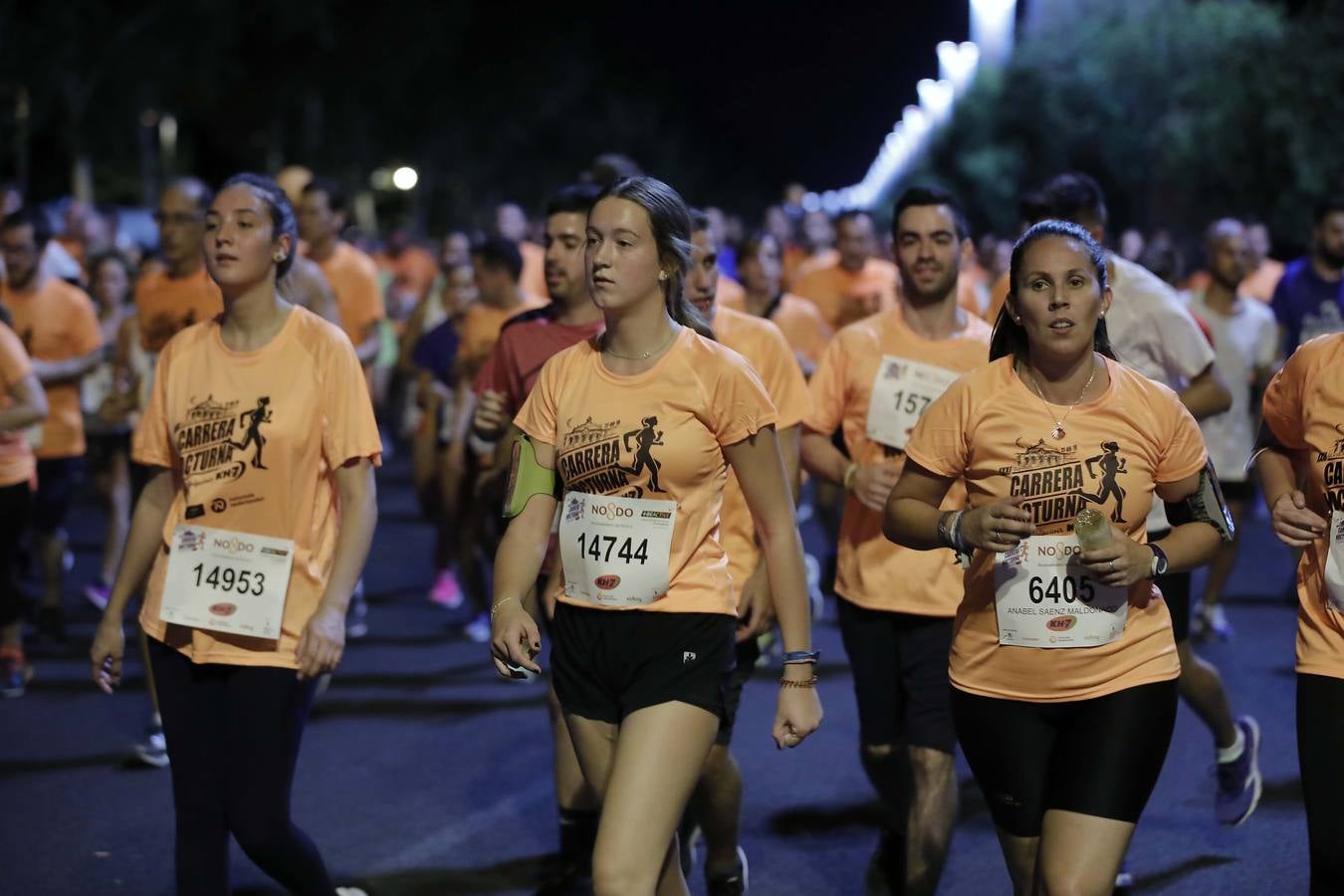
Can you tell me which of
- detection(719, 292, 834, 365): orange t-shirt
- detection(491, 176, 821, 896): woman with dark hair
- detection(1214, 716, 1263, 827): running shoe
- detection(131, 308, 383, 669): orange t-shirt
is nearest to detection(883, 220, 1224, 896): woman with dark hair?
detection(491, 176, 821, 896): woman with dark hair

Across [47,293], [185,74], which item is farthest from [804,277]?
[185,74]

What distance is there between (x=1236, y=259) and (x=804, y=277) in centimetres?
373

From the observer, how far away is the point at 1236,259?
34.8ft

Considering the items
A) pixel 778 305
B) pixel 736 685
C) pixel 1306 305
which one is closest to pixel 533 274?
pixel 778 305

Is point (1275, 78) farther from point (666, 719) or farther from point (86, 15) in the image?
point (666, 719)

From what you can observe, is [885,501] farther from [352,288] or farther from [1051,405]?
[352,288]

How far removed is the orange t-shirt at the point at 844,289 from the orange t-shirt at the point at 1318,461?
25.9 feet

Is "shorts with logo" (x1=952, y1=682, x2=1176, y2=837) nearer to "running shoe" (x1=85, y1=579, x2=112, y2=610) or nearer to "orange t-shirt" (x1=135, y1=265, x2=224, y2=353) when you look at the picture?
"orange t-shirt" (x1=135, y1=265, x2=224, y2=353)

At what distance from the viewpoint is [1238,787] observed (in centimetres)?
657

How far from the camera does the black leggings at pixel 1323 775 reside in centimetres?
431

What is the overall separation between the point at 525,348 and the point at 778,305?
11.0ft

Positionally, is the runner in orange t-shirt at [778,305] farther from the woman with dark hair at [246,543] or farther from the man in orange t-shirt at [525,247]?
the woman with dark hair at [246,543]

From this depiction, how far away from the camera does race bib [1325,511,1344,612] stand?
14.7 ft

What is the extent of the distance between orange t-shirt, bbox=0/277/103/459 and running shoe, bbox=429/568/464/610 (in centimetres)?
256
